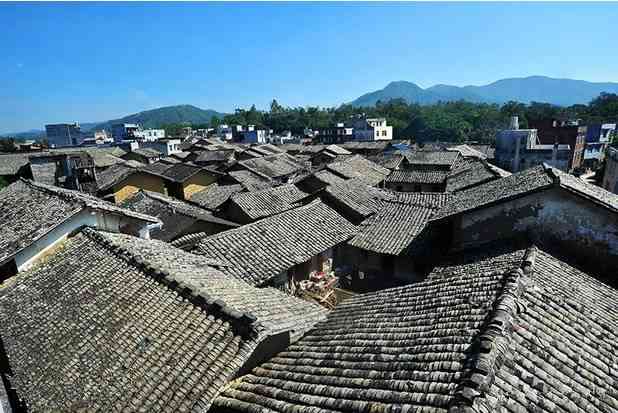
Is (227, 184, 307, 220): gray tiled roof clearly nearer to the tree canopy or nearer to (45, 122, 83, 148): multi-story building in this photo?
the tree canopy

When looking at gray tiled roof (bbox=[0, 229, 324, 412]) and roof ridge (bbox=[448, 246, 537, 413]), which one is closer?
roof ridge (bbox=[448, 246, 537, 413])

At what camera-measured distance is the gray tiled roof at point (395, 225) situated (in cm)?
1859

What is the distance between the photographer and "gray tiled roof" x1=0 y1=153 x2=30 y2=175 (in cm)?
4362

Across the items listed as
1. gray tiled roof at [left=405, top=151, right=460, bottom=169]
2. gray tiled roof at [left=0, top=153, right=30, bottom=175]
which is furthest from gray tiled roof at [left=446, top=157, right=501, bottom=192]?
gray tiled roof at [left=0, top=153, right=30, bottom=175]

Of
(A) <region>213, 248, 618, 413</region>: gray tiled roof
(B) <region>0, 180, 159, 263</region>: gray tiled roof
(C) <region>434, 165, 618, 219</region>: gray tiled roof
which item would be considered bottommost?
(A) <region>213, 248, 618, 413</region>: gray tiled roof

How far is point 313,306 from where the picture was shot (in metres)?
11.4

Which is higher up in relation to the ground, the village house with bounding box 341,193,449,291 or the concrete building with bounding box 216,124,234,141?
the concrete building with bounding box 216,124,234,141

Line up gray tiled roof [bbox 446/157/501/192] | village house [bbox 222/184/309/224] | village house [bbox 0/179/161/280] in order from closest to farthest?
village house [bbox 0/179/161/280]
village house [bbox 222/184/309/224]
gray tiled roof [bbox 446/157/501/192]

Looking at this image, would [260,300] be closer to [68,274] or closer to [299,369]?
[299,369]

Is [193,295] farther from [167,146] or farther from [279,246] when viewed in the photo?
[167,146]

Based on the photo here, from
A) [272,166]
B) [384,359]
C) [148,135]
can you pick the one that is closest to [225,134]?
[148,135]

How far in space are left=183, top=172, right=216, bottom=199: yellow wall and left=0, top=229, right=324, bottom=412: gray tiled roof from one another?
25.6m

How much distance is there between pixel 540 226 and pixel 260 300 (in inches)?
406

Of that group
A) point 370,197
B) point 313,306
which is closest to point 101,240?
point 313,306
